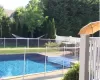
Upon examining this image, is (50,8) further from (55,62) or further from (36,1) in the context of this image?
(55,62)

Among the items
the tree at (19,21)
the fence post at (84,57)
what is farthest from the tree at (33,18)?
the fence post at (84,57)

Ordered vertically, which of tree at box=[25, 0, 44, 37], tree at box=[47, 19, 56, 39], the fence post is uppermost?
tree at box=[25, 0, 44, 37]

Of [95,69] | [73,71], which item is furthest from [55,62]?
[95,69]

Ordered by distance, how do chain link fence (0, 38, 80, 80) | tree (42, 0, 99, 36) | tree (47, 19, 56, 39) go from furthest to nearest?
tree (42, 0, 99, 36), tree (47, 19, 56, 39), chain link fence (0, 38, 80, 80)

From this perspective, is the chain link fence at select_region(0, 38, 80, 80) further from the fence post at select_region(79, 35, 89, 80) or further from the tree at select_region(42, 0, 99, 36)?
the tree at select_region(42, 0, 99, 36)

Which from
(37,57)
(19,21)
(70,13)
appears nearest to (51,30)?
(19,21)

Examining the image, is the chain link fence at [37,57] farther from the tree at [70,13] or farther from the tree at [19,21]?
the tree at [70,13]

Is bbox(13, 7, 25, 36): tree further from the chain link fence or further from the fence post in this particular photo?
the fence post

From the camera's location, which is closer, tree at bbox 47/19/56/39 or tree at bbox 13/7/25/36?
tree at bbox 47/19/56/39

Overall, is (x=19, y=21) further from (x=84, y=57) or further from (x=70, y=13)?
(x=84, y=57)

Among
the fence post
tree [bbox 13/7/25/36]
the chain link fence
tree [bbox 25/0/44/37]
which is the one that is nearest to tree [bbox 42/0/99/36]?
tree [bbox 25/0/44/37]

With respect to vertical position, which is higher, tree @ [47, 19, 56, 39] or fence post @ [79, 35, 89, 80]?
tree @ [47, 19, 56, 39]

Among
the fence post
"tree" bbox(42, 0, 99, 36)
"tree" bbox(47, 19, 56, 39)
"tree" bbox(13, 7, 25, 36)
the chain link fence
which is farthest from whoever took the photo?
"tree" bbox(42, 0, 99, 36)

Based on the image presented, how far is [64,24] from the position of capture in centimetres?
2497
